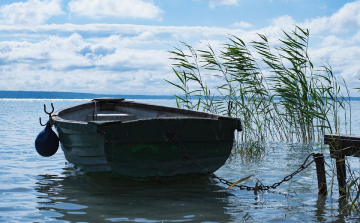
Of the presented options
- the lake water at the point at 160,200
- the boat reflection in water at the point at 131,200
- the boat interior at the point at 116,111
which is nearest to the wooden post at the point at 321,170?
the lake water at the point at 160,200

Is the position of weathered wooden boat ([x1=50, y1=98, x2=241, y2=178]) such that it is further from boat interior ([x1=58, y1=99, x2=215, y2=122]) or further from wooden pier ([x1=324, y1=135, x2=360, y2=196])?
wooden pier ([x1=324, y1=135, x2=360, y2=196])

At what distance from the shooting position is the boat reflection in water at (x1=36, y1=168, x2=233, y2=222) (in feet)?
14.9

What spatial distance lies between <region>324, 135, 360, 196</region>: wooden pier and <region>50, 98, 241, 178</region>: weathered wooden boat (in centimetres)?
133

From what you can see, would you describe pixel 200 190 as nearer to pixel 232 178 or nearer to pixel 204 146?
pixel 204 146

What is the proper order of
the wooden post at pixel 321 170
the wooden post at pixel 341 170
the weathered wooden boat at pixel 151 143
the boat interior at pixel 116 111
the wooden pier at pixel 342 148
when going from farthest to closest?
1. the boat interior at pixel 116 111
2. the weathered wooden boat at pixel 151 143
3. the wooden post at pixel 321 170
4. the wooden post at pixel 341 170
5. the wooden pier at pixel 342 148

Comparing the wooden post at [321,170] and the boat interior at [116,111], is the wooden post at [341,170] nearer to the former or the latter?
the wooden post at [321,170]

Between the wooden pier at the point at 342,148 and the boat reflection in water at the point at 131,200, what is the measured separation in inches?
53.4

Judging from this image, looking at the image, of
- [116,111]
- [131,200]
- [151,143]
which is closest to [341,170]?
[151,143]

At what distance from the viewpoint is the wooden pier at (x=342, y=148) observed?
4.68m

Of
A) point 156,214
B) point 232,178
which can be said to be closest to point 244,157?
point 232,178

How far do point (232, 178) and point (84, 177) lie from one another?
2380 millimetres

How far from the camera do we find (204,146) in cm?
564

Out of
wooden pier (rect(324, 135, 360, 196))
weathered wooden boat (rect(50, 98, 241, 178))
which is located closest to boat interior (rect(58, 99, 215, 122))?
weathered wooden boat (rect(50, 98, 241, 178))

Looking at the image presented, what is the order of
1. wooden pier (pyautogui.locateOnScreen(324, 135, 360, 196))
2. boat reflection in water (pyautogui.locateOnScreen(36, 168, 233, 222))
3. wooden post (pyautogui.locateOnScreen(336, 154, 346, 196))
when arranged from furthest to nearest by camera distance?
wooden post (pyautogui.locateOnScreen(336, 154, 346, 196)), wooden pier (pyautogui.locateOnScreen(324, 135, 360, 196)), boat reflection in water (pyautogui.locateOnScreen(36, 168, 233, 222))
